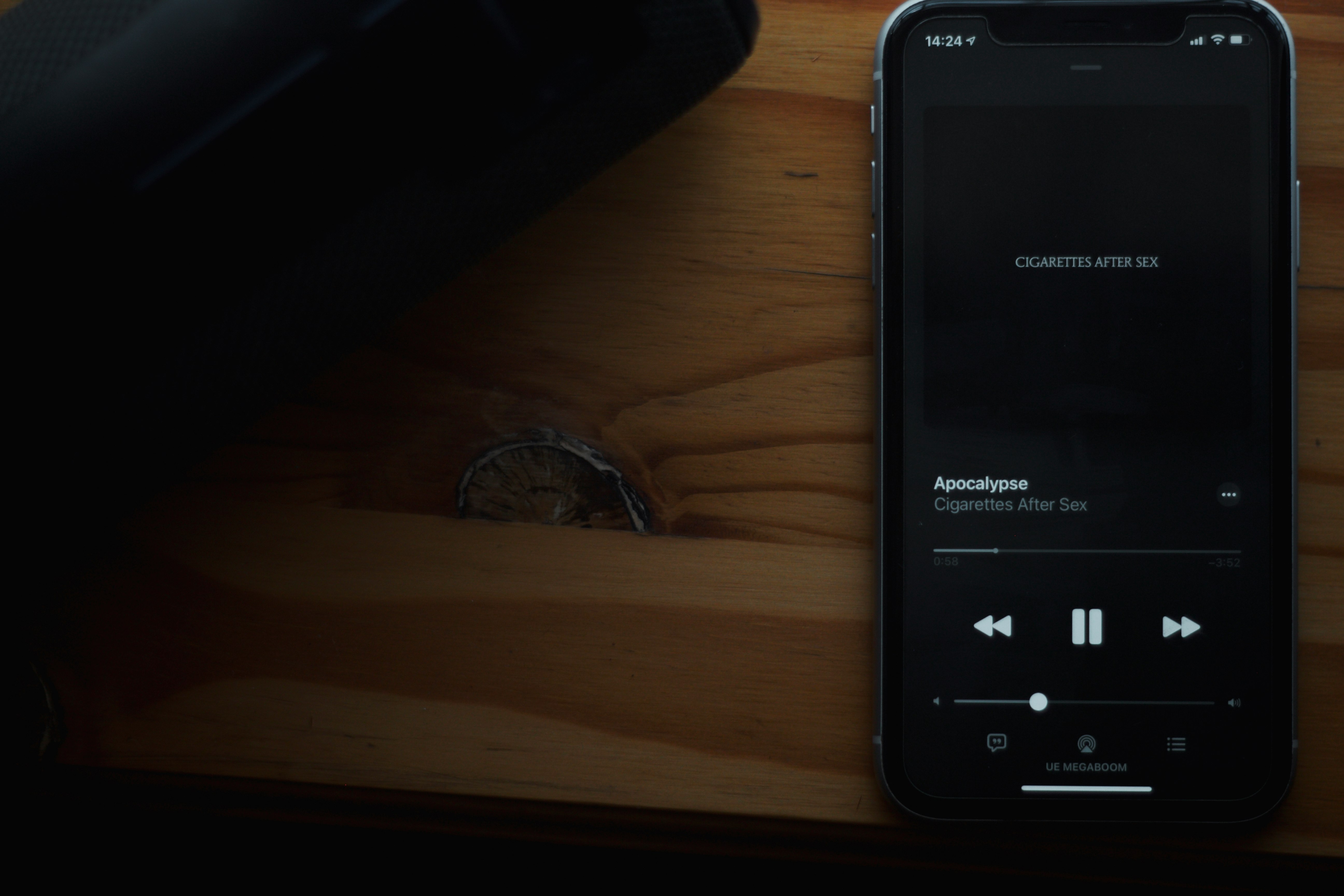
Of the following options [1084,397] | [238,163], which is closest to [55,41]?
[238,163]

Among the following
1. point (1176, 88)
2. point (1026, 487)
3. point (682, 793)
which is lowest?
point (682, 793)

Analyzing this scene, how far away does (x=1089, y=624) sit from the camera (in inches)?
11.1

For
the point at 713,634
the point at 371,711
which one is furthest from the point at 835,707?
the point at 371,711

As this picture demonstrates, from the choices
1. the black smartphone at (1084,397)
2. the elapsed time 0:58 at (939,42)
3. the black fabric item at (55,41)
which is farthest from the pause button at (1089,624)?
the black fabric item at (55,41)

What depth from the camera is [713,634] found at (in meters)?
0.28

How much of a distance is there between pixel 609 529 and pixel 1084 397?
163 mm

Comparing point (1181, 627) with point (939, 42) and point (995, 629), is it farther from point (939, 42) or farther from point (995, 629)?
point (939, 42)

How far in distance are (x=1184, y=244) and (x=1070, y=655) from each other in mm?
139

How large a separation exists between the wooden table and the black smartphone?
2cm

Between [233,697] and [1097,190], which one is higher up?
[1097,190]

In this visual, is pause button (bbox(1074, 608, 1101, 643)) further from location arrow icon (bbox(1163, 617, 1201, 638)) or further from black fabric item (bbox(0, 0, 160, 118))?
black fabric item (bbox(0, 0, 160, 118))

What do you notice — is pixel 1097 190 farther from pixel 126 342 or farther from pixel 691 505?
pixel 126 342

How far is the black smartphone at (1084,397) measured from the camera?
0.28m

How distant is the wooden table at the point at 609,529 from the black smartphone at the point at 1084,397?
0.6 inches
